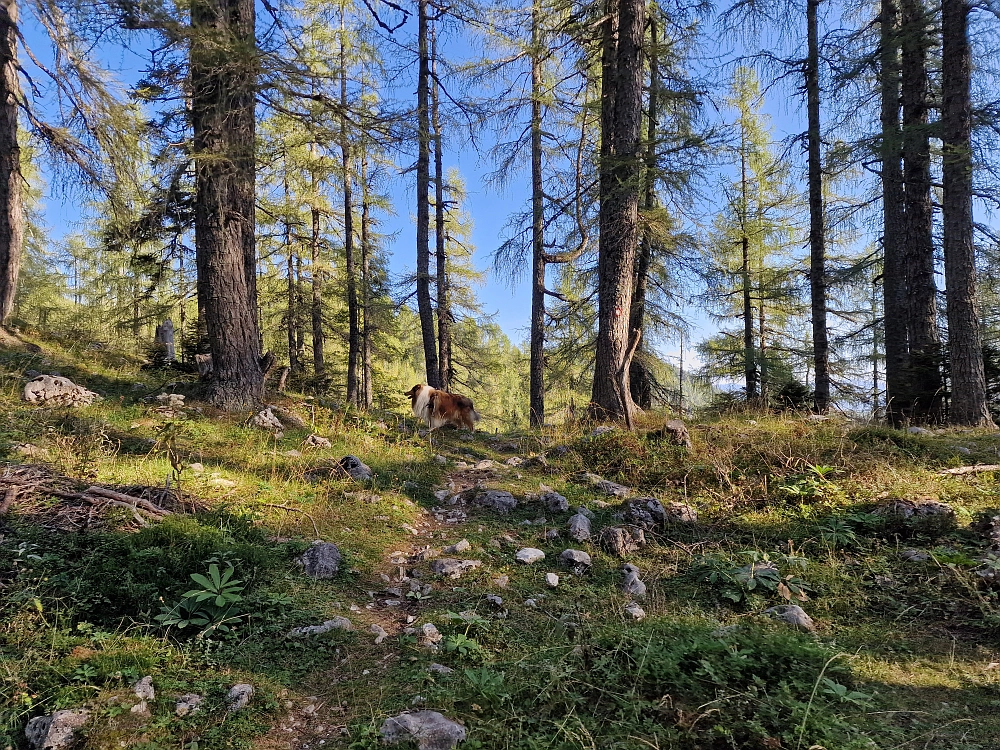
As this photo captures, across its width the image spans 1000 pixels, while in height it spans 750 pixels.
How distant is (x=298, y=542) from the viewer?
11.9 feet

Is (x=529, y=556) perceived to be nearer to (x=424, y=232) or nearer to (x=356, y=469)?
(x=356, y=469)

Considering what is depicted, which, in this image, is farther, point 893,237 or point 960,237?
point 893,237

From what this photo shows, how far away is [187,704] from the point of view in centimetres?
202

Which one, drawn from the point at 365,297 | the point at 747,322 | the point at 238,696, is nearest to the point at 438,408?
the point at 238,696

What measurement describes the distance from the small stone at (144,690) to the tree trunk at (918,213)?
12.2 m

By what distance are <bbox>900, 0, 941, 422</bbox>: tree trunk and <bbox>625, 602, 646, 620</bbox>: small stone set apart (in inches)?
379

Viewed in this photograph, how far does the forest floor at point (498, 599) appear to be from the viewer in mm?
1973

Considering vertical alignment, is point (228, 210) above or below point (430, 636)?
above

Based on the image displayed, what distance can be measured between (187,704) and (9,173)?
12938 millimetres

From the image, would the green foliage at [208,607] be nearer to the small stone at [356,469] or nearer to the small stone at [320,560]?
the small stone at [320,560]

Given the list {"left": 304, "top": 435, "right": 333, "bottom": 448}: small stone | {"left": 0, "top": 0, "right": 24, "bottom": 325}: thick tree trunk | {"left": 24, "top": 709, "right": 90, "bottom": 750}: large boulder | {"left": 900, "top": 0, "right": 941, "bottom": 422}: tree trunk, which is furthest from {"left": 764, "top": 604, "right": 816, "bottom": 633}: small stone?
{"left": 0, "top": 0, "right": 24, "bottom": 325}: thick tree trunk

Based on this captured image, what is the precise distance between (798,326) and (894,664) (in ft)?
60.3

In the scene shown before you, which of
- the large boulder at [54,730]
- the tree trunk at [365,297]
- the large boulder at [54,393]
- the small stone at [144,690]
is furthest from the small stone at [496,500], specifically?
the tree trunk at [365,297]

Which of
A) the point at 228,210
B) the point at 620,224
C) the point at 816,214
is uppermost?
the point at 816,214
